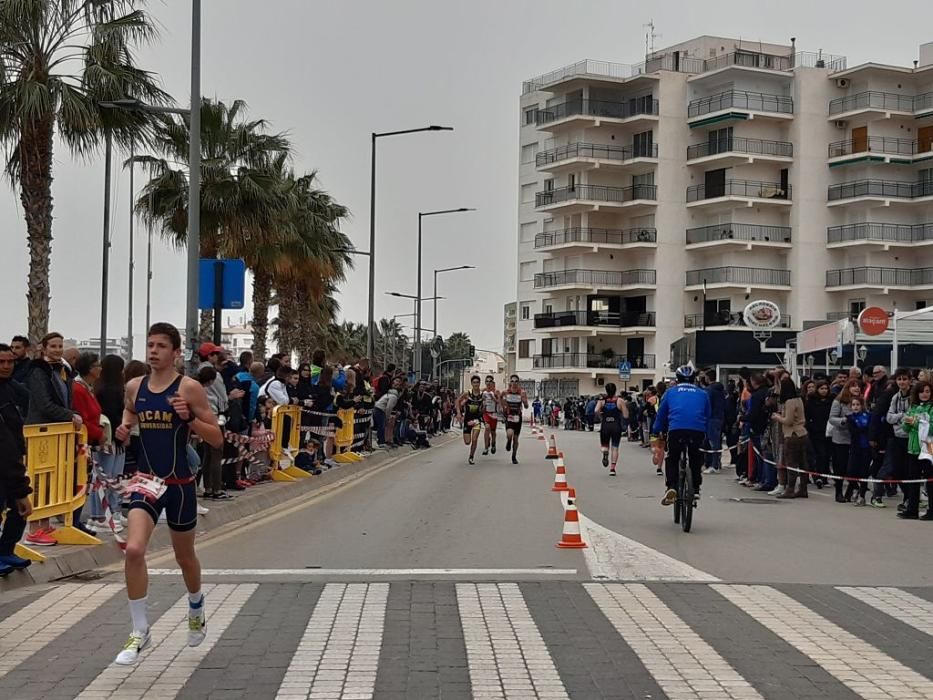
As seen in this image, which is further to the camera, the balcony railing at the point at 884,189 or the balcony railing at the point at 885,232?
the balcony railing at the point at 885,232

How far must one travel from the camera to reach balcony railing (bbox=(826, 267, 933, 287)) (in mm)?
69500

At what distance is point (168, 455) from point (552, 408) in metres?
65.2

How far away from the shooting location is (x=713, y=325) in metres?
71.3

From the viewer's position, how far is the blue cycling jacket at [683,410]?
1341 cm

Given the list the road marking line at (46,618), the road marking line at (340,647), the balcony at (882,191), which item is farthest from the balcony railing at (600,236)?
the road marking line at (46,618)

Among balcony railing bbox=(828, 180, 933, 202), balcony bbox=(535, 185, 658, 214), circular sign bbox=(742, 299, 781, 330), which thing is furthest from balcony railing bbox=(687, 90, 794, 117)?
circular sign bbox=(742, 299, 781, 330)

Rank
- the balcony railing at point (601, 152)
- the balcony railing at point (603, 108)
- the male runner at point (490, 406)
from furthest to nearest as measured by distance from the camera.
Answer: the balcony railing at point (601, 152), the balcony railing at point (603, 108), the male runner at point (490, 406)

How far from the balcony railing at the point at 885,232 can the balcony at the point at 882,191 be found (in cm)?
152

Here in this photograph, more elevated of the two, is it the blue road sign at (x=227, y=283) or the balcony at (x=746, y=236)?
the balcony at (x=746, y=236)

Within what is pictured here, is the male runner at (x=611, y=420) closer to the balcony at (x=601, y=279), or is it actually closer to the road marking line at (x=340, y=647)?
the road marking line at (x=340, y=647)

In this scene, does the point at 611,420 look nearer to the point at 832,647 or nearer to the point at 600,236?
the point at 832,647

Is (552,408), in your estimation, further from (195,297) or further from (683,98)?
(195,297)

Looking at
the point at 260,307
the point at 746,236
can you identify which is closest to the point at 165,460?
the point at 260,307

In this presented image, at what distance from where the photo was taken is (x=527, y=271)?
85.2 m
